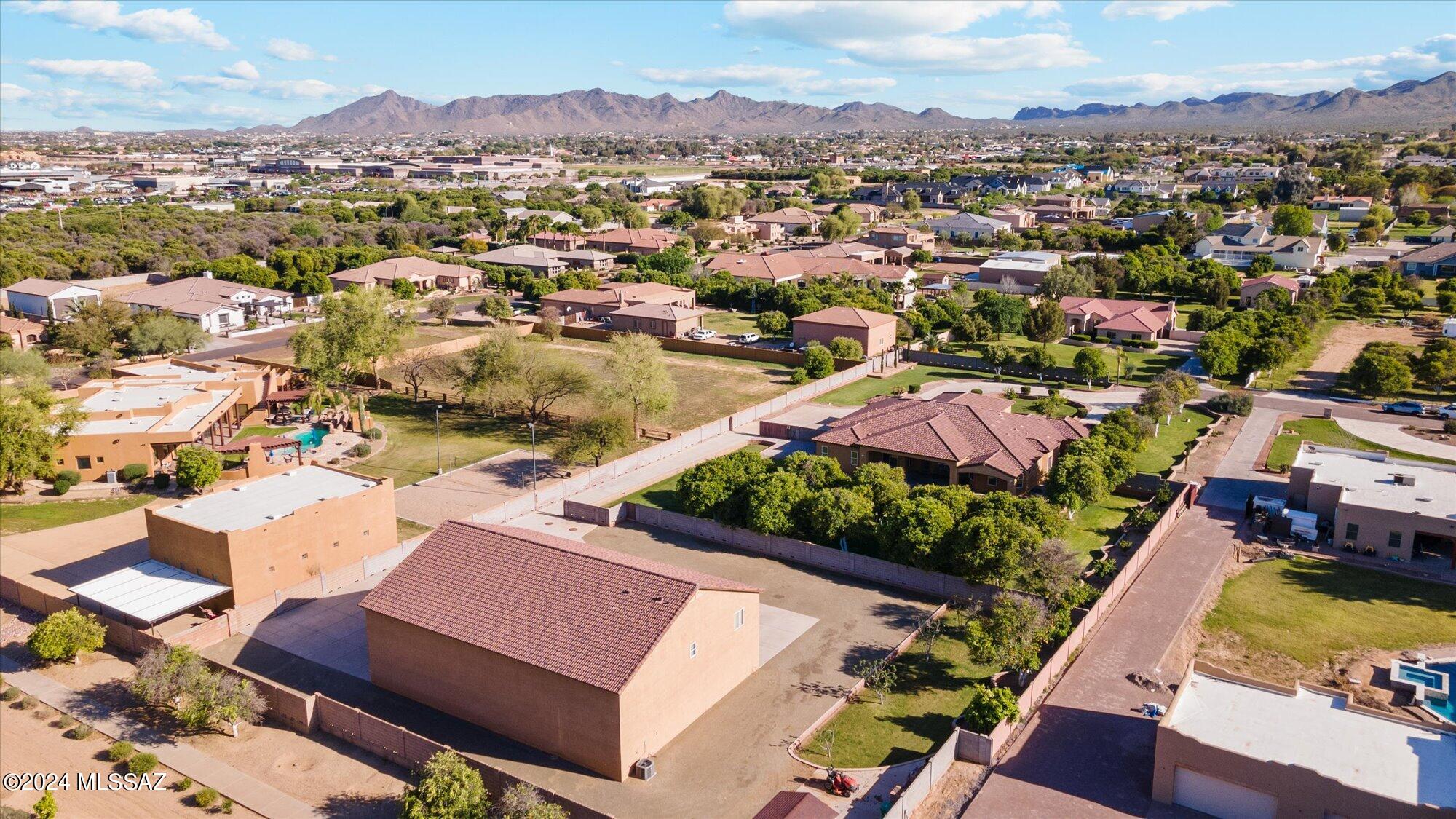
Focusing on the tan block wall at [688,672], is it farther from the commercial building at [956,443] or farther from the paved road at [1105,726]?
the commercial building at [956,443]

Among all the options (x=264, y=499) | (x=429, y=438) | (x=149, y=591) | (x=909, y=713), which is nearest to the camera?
(x=909, y=713)

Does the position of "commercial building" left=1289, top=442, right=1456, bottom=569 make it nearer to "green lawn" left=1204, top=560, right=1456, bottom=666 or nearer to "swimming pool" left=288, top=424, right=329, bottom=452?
"green lawn" left=1204, top=560, right=1456, bottom=666

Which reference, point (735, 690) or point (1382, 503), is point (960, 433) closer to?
point (1382, 503)

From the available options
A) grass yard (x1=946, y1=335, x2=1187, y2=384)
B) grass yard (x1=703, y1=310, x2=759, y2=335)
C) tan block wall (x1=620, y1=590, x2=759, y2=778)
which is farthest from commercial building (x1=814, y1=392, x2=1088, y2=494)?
grass yard (x1=703, y1=310, x2=759, y2=335)

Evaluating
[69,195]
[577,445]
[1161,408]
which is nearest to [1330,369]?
[1161,408]

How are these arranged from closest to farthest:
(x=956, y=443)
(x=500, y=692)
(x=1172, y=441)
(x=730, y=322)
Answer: (x=500, y=692), (x=956, y=443), (x=1172, y=441), (x=730, y=322)

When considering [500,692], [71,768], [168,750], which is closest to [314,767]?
[168,750]

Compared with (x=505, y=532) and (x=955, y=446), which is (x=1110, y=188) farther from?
(x=505, y=532)
